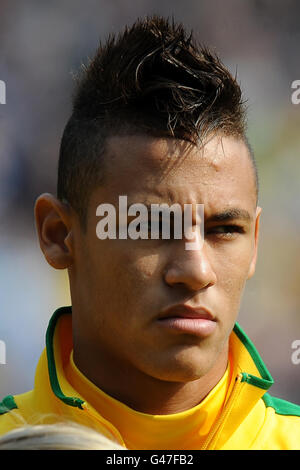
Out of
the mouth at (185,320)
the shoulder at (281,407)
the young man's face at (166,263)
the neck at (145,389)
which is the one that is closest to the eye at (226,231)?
the young man's face at (166,263)

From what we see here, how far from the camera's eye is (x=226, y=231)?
1.44 meters

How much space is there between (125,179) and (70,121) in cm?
32

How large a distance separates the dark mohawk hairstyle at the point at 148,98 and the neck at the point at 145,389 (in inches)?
12.7

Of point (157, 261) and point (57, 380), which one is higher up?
point (157, 261)

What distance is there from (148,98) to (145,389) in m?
0.59

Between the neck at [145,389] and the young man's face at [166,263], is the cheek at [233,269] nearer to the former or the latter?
the young man's face at [166,263]

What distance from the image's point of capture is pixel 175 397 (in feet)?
→ 4.87

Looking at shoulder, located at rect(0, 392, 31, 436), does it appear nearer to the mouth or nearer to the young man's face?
the young man's face

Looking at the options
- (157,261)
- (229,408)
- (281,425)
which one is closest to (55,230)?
(157,261)

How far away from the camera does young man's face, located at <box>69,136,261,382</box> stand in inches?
53.6

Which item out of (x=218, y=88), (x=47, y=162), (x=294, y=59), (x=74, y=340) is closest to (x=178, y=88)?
(x=218, y=88)

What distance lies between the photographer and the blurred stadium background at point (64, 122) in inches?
135

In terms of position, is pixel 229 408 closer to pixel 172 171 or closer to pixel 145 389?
pixel 145 389

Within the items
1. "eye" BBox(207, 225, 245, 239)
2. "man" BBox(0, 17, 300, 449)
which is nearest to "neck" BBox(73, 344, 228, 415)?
"man" BBox(0, 17, 300, 449)
